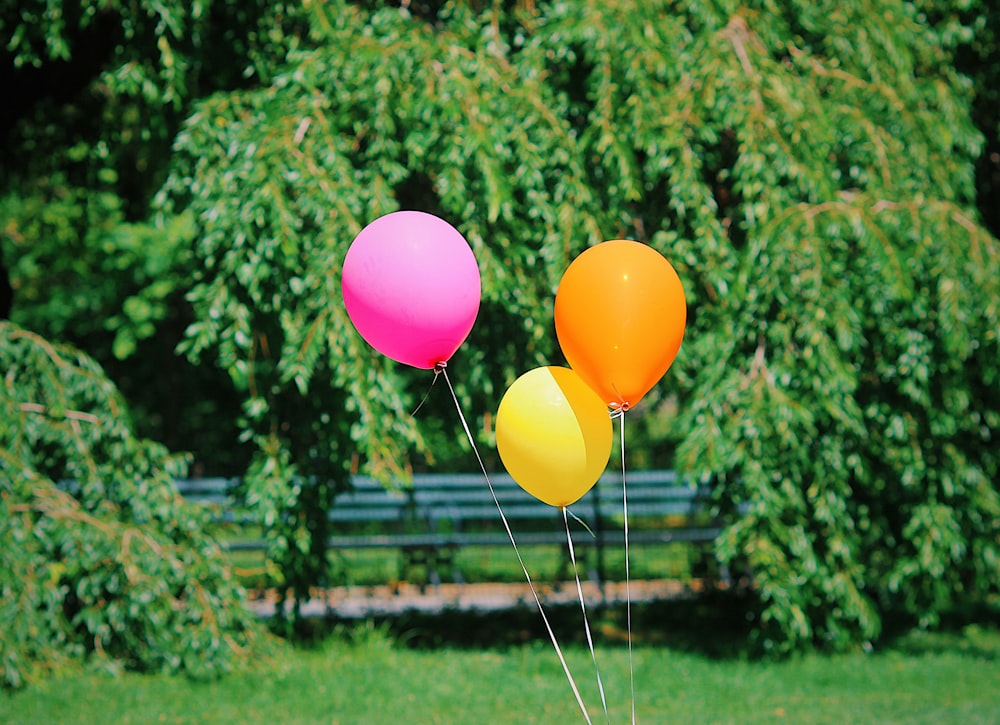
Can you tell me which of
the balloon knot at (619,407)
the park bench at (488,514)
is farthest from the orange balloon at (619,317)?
the park bench at (488,514)

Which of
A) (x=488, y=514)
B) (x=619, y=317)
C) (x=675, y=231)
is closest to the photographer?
(x=619, y=317)

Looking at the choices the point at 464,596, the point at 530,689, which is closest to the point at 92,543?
the point at 530,689

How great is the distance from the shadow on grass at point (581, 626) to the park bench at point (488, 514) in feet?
1.87

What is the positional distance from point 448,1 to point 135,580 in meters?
3.98

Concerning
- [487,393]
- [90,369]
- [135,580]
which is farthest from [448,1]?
[135,580]

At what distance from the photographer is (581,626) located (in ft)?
25.8

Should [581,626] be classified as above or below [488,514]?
above

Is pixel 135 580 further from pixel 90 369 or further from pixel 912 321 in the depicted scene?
pixel 912 321

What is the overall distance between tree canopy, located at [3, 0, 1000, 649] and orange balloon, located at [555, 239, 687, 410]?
6.48 ft

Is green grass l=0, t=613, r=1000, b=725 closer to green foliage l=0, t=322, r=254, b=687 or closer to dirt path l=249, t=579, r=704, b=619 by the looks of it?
green foliage l=0, t=322, r=254, b=687

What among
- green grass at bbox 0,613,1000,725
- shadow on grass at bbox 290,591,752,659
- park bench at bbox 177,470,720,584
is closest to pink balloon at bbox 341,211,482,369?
green grass at bbox 0,613,1000,725

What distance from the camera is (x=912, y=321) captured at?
6.18 m

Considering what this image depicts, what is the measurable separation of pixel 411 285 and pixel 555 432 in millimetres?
759

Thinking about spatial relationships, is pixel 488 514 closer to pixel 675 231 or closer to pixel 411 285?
pixel 675 231
